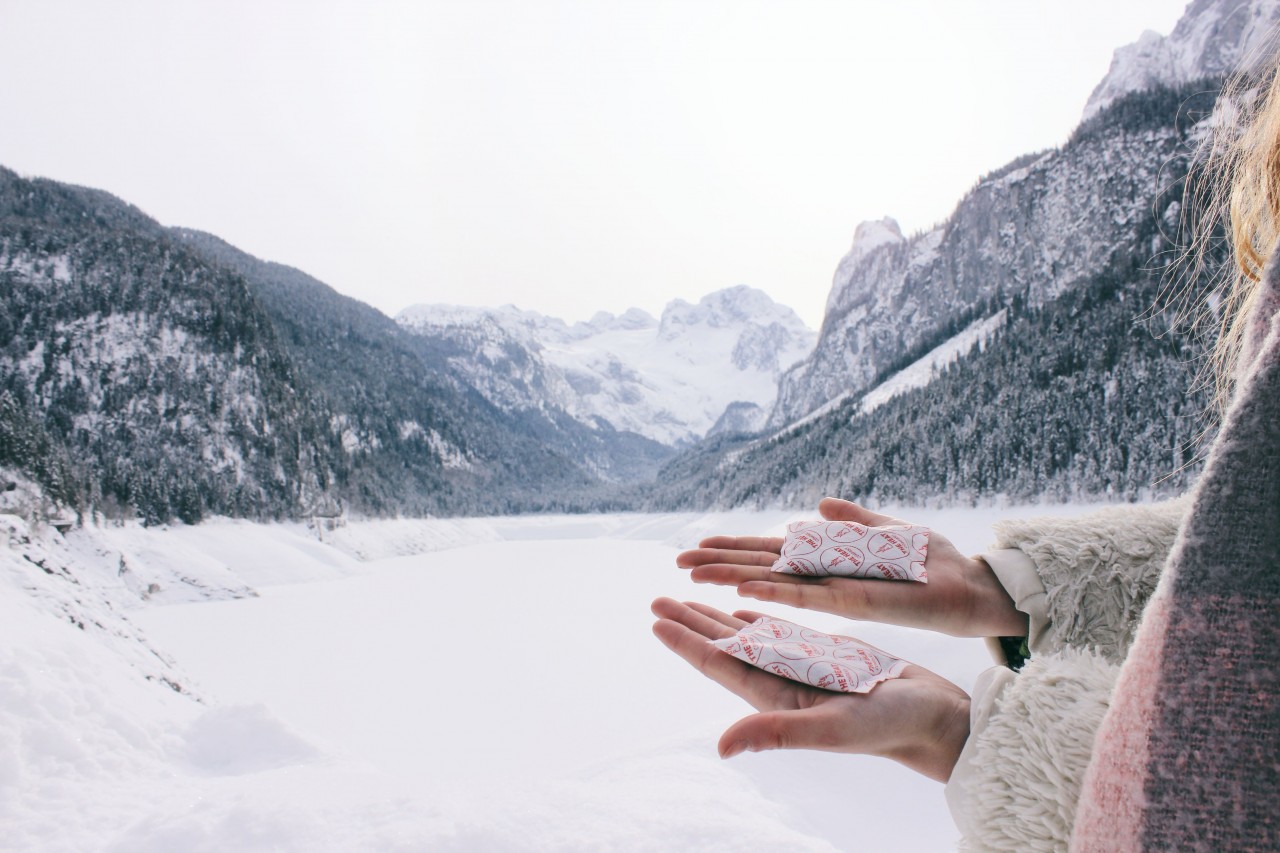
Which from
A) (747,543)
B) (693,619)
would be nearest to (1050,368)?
(747,543)

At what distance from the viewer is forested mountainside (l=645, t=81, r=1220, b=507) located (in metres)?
32.2

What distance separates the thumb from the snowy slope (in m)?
105

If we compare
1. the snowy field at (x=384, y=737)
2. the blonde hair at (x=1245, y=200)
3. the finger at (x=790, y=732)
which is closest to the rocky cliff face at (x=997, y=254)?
the snowy field at (x=384, y=737)

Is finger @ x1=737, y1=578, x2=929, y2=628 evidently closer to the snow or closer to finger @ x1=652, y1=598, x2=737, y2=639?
finger @ x1=652, y1=598, x2=737, y2=639

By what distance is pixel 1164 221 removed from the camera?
57.6 metres

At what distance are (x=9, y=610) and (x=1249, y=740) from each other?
914 centimetres

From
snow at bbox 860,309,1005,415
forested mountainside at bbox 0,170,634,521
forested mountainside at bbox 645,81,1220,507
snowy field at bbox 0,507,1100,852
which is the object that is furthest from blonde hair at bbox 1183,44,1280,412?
snow at bbox 860,309,1005,415

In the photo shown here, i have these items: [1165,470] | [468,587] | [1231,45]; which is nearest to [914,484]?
[1165,470]

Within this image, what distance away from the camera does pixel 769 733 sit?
4.62 feet

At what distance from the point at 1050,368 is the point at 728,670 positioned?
164ft

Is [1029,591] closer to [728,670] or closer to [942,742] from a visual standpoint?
[942,742]

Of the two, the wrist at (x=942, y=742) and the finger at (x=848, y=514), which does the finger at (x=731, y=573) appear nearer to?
the finger at (x=848, y=514)

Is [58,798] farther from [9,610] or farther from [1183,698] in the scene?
[1183,698]

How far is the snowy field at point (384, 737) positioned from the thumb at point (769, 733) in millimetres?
3232
